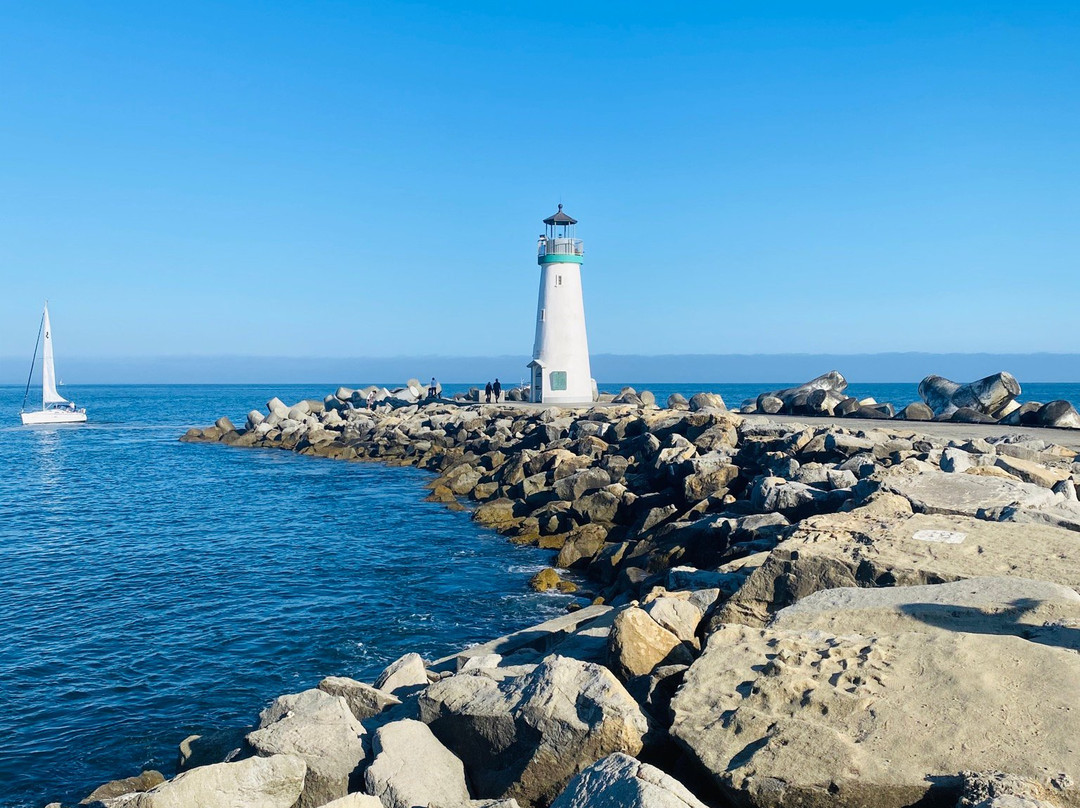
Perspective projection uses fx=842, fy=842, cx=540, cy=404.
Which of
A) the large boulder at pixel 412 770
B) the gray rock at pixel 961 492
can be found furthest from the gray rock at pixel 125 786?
the gray rock at pixel 961 492

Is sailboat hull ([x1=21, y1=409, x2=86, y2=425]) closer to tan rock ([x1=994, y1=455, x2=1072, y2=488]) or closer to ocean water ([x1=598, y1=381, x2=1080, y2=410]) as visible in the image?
ocean water ([x1=598, y1=381, x2=1080, y2=410])

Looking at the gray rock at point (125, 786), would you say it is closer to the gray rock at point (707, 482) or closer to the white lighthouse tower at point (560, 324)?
the gray rock at point (707, 482)

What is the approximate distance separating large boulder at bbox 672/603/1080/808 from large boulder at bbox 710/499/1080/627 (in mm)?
1172

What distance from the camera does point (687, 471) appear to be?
15422 millimetres

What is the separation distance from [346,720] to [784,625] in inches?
131

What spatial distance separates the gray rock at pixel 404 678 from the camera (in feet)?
24.5

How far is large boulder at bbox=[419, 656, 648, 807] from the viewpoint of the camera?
5.29 m

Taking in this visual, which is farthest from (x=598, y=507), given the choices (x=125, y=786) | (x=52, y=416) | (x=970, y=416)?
(x=52, y=416)

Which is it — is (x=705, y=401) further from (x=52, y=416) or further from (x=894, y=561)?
(x=52, y=416)

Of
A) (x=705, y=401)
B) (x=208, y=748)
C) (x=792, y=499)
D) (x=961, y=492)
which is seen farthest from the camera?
(x=705, y=401)

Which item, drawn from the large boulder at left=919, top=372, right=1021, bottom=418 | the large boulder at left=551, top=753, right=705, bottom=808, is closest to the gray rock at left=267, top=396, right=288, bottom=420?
the large boulder at left=919, top=372, right=1021, bottom=418

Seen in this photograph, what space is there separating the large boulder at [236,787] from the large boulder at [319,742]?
4.8 inches

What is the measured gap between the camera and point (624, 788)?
4297 mm

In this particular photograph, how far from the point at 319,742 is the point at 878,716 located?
3.72 metres
